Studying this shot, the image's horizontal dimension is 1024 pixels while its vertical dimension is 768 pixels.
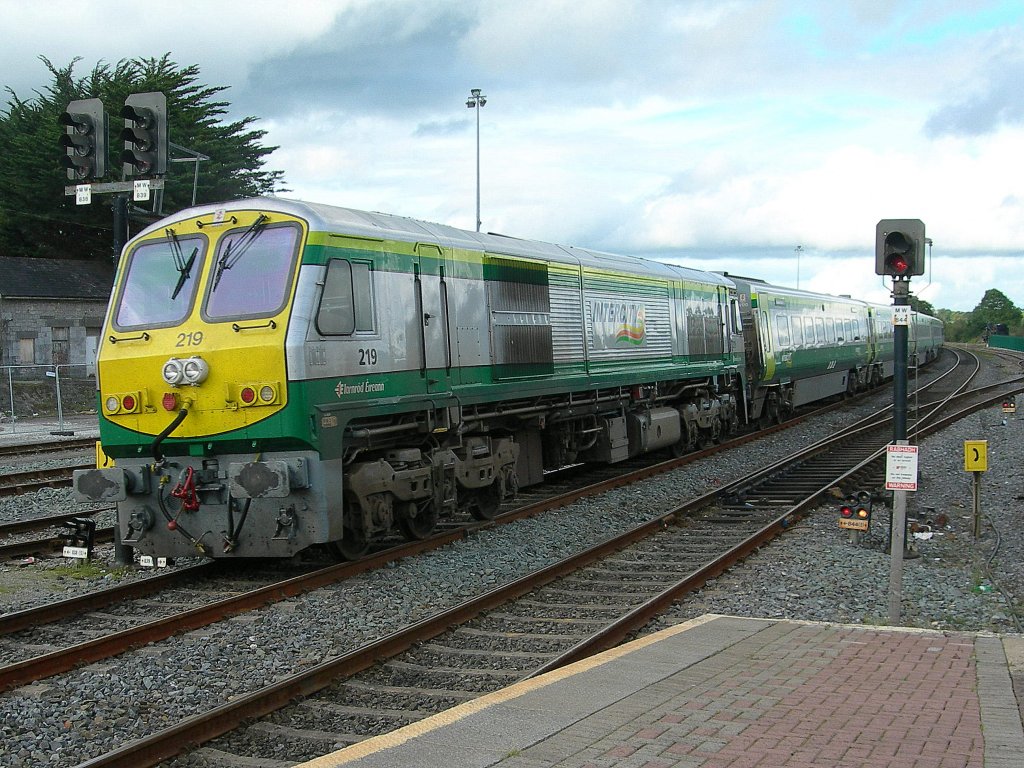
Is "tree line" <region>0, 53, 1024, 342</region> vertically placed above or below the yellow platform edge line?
above

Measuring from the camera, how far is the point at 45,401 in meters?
35.3

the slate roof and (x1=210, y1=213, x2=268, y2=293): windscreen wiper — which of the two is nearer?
(x1=210, y1=213, x2=268, y2=293): windscreen wiper

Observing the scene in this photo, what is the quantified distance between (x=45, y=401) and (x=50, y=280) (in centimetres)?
687

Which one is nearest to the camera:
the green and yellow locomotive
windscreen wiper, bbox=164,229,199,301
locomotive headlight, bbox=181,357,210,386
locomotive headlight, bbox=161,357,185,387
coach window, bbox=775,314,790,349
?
the green and yellow locomotive

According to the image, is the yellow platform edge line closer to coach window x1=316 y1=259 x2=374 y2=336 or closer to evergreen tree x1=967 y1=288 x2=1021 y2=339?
coach window x1=316 y1=259 x2=374 y2=336

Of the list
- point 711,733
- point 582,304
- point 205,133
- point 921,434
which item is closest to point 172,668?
point 711,733

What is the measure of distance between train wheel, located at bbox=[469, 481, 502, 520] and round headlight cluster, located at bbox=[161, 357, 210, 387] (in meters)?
4.41

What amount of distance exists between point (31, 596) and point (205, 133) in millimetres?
37580

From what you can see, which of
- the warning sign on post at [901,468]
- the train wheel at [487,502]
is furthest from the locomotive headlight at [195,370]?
the warning sign on post at [901,468]

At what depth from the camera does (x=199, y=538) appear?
965 cm

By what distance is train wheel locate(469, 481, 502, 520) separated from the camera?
513 inches

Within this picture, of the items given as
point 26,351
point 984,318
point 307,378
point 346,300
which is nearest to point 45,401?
point 26,351

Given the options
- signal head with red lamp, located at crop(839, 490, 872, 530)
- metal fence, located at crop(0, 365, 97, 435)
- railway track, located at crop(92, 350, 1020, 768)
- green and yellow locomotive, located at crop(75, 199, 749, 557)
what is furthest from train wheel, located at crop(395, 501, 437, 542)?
metal fence, located at crop(0, 365, 97, 435)

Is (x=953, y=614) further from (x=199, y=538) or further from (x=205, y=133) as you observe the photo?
(x=205, y=133)
